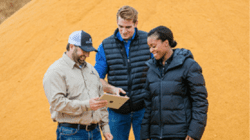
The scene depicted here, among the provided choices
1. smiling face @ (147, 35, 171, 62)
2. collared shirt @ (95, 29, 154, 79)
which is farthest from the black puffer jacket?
collared shirt @ (95, 29, 154, 79)

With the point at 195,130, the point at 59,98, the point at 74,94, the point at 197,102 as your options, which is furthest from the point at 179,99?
the point at 59,98

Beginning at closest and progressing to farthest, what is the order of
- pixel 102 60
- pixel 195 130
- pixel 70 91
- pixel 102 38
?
pixel 195 130 < pixel 70 91 < pixel 102 60 < pixel 102 38

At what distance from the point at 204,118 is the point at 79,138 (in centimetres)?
141

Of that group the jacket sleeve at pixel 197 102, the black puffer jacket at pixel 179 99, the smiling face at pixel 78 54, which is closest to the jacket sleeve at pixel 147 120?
the black puffer jacket at pixel 179 99

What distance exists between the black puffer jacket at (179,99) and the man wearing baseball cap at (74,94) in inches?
25.5

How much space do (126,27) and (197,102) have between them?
1485mm

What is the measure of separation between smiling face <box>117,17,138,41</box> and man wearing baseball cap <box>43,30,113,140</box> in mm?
674

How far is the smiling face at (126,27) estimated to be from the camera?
3.39 metres

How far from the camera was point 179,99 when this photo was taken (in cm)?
266

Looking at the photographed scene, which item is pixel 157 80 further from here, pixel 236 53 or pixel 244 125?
pixel 236 53

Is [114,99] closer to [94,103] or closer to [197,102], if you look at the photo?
[94,103]

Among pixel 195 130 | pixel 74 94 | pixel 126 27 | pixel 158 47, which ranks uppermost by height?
pixel 126 27

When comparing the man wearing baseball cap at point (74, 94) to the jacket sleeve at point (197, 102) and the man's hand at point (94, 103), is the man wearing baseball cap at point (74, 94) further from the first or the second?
the jacket sleeve at point (197, 102)

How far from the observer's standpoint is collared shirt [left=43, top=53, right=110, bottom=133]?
2621 mm
